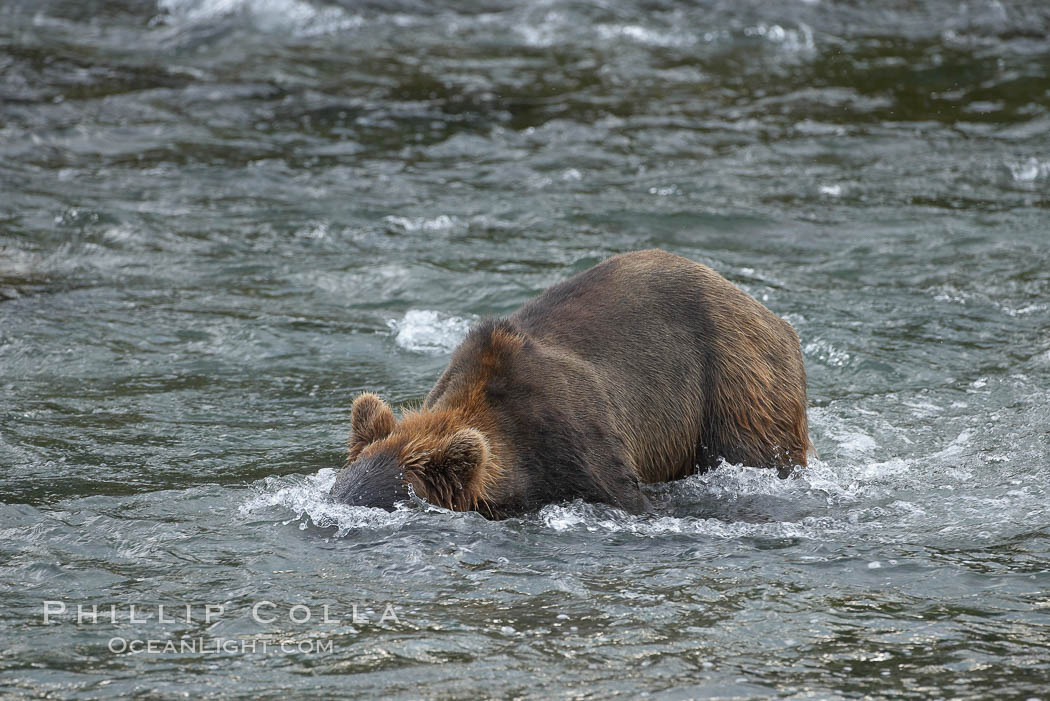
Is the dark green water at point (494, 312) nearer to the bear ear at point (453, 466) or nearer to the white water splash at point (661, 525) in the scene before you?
the white water splash at point (661, 525)

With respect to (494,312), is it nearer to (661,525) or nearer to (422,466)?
(661,525)

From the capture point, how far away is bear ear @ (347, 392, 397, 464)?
6359mm

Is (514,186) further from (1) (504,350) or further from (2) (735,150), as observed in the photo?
(1) (504,350)

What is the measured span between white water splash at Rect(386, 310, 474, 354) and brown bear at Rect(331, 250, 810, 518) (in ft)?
8.15

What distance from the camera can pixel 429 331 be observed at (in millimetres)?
9859

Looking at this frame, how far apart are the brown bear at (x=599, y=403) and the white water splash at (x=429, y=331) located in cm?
248

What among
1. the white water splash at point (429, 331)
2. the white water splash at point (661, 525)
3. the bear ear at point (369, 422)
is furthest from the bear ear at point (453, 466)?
the white water splash at point (429, 331)

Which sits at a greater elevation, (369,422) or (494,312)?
(369,422)

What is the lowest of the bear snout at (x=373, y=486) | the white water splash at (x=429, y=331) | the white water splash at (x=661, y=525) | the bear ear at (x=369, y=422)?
the white water splash at (x=661, y=525)

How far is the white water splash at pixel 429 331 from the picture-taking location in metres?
9.59

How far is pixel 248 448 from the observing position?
782 cm

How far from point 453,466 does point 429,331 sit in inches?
153

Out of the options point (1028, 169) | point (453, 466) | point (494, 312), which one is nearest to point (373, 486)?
point (453, 466)

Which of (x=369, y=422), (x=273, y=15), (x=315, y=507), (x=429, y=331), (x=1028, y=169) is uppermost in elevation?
(x=273, y=15)
